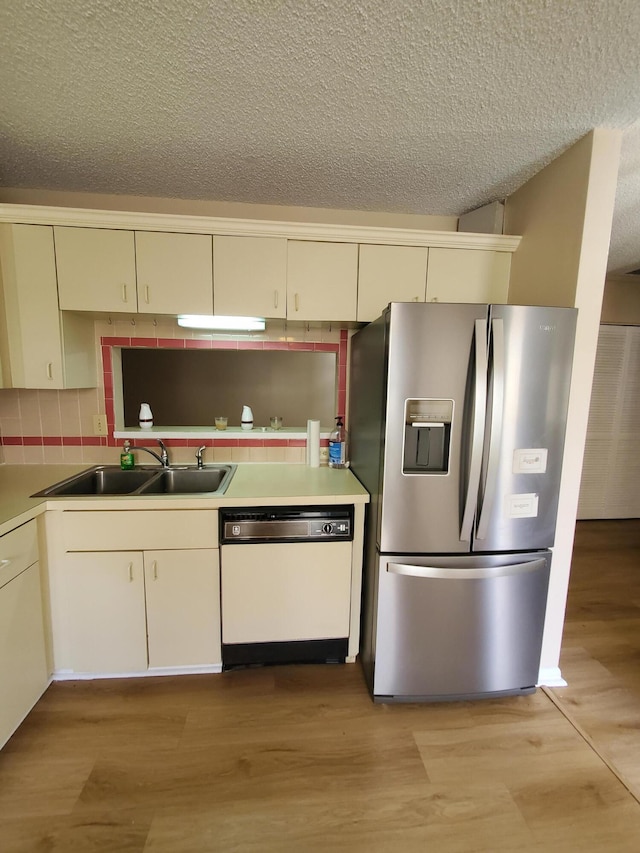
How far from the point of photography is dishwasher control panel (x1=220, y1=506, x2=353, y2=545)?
71.6 inches

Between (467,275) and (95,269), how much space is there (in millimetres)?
2055

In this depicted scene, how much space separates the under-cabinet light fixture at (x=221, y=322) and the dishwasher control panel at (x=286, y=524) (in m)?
1.09

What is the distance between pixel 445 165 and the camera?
1.86 m

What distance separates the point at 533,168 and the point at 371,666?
2649mm

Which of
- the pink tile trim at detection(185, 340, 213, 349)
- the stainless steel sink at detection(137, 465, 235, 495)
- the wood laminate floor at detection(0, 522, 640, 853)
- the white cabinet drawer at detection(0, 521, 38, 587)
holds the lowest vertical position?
the wood laminate floor at detection(0, 522, 640, 853)

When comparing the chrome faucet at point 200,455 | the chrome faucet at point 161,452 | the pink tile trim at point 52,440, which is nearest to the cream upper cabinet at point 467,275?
the chrome faucet at point 200,455

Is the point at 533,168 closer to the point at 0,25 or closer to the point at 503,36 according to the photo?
the point at 503,36

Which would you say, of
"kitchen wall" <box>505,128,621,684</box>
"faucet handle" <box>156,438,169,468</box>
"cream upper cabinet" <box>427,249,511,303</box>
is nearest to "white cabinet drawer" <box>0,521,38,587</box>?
"faucet handle" <box>156,438,169,468</box>

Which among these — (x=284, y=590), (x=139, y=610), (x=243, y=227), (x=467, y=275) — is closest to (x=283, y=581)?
(x=284, y=590)

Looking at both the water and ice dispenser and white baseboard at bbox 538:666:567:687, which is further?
white baseboard at bbox 538:666:567:687

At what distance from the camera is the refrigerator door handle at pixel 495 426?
59.6 inches

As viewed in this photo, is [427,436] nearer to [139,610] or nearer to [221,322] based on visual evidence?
[221,322]

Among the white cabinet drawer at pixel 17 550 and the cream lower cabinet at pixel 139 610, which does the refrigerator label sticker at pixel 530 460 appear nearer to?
the cream lower cabinet at pixel 139 610

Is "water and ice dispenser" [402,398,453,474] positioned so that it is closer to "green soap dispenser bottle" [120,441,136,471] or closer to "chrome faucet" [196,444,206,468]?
"chrome faucet" [196,444,206,468]
